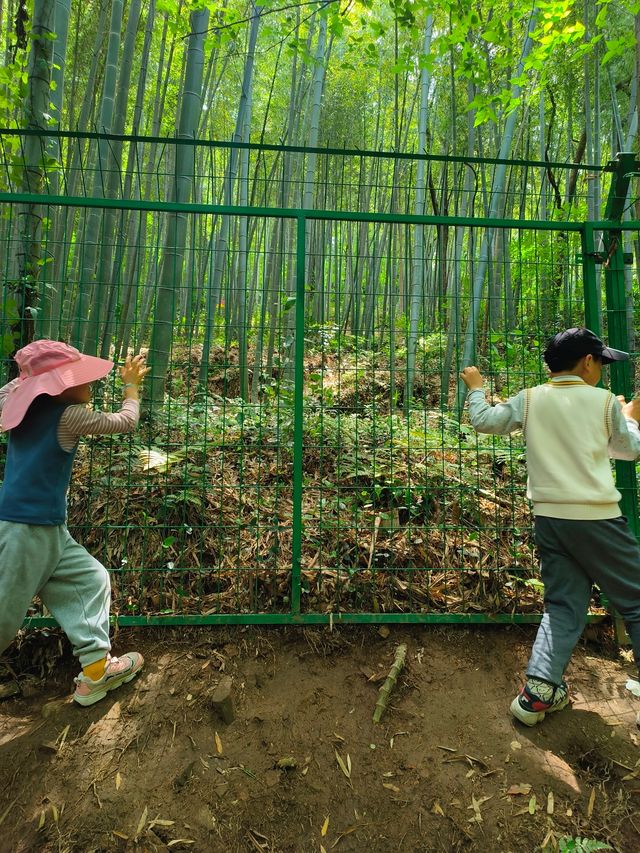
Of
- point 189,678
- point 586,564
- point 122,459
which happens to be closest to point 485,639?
point 586,564

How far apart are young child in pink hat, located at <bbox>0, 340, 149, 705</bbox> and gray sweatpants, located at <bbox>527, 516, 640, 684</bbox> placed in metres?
1.96

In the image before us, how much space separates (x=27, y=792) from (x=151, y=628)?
2.63ft

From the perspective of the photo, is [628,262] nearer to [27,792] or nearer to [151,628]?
[151,628]

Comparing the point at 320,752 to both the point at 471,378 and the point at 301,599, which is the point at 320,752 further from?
the point at 471,378

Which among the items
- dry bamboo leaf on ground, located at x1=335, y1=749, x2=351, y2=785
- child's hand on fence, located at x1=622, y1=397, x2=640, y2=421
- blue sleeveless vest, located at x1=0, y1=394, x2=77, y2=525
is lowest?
dry bamboo leaf on ground, located at x1=335, y1=749, x2=351, y2=785

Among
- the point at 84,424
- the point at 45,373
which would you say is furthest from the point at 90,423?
the point at 45,373

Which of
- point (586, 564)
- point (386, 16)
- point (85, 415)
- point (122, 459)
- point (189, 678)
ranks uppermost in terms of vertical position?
point (386, 16)

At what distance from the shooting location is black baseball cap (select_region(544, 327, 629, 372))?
2113 millimetres

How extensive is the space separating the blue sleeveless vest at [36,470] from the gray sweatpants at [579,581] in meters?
2.23

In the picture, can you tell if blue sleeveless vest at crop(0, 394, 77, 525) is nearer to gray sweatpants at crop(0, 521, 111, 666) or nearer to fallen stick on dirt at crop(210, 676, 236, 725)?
gray sweatpants at crop(0, 521, 111, 666)

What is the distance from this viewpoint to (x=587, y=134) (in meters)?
7.05

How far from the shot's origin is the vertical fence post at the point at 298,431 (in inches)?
97.0

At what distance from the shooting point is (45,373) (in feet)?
6.61

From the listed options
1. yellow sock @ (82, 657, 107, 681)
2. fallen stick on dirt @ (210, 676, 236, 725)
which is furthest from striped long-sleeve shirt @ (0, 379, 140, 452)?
fallen stick on dirt @ (210, 676, 236, 725)
